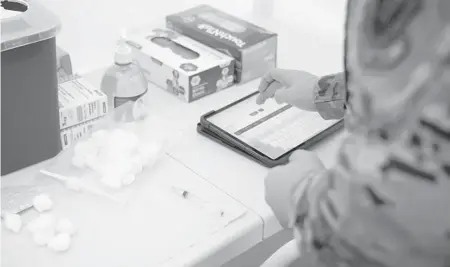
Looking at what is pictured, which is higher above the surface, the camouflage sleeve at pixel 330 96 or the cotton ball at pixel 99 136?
the camouflage sleeve at pixel 330 96

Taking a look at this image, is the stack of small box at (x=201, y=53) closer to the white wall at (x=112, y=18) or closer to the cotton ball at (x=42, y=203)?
the white wall at (x=112, y=18)

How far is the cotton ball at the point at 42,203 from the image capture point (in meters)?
0.78

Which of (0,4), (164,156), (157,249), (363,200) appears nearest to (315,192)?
(363,200)

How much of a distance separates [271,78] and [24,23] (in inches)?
13.2

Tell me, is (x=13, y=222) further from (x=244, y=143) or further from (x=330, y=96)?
(x=330, y=96)

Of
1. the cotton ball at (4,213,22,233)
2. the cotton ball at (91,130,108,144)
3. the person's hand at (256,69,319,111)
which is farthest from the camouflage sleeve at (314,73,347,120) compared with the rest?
the cotton ball at (4,213,22,233)

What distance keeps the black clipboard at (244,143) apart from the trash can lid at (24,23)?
242 mm

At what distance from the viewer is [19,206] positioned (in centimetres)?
78

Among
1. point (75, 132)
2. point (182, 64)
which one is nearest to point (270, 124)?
point (182, 64)

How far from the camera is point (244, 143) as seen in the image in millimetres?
894

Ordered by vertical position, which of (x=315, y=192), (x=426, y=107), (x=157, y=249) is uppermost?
(x=426, y=107)

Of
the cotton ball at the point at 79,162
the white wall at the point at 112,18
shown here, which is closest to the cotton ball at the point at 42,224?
the cotton ball at the point at 79,162

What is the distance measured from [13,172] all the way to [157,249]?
0.24 m

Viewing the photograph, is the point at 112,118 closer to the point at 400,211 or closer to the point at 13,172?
the point at 13,172
